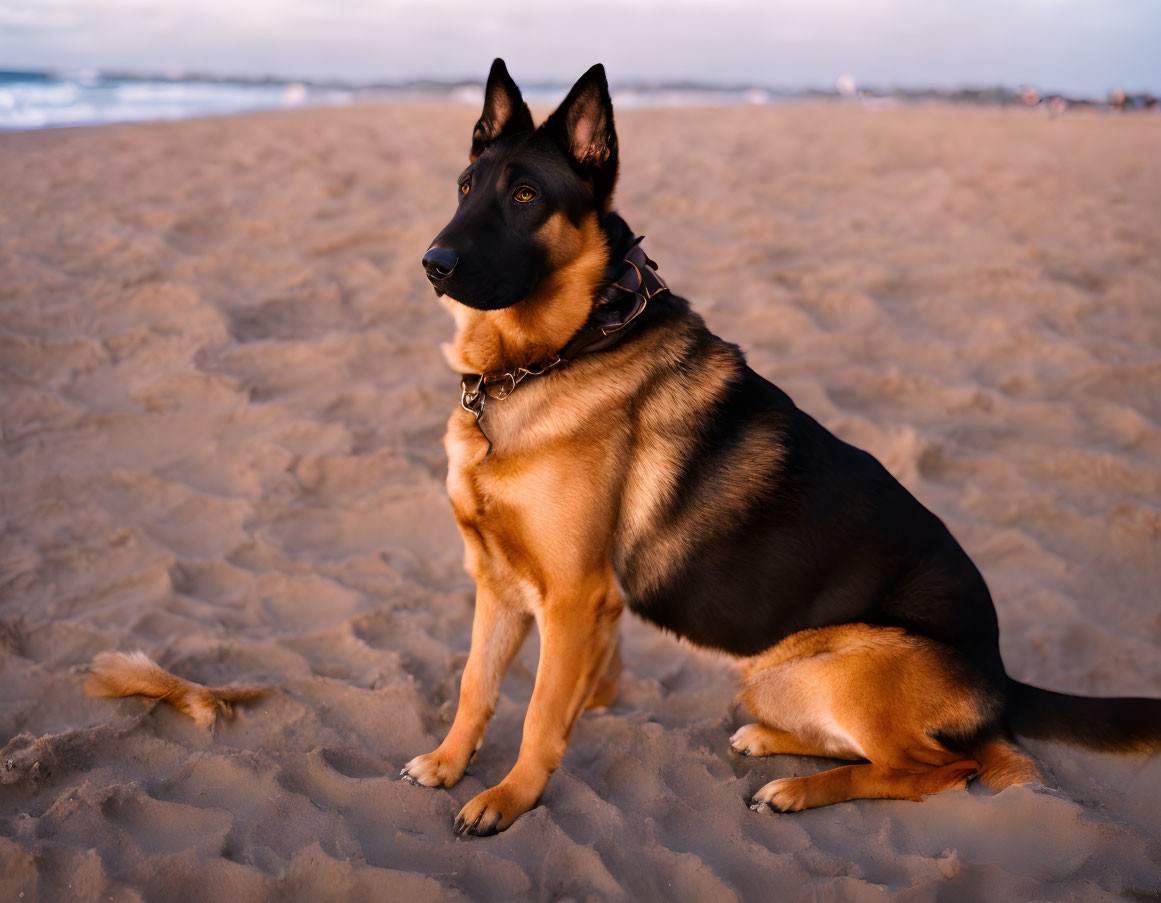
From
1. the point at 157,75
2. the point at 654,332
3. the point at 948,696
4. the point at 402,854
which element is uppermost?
the point at 157,75

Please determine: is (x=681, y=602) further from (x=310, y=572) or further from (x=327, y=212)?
(x=327, y=212)

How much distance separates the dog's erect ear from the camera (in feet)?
6.93

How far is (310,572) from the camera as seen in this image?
3203mm

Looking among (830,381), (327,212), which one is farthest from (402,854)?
(327,212)

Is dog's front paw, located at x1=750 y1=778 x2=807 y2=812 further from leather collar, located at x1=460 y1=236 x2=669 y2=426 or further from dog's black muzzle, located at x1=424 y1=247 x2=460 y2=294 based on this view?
dog's black muzzle, located at x1=424 y1=247 x2=460 y2=294

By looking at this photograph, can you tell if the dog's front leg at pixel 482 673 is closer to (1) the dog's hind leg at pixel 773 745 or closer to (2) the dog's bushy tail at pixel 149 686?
(2) the dog's bushy tail at pixel 149 686

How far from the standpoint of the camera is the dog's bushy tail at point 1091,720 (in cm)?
211

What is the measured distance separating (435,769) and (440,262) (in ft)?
4.74

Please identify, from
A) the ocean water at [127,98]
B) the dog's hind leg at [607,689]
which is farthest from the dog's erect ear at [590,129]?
the ocean water at [127,98]

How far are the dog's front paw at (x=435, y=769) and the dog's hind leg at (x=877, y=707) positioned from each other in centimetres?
87

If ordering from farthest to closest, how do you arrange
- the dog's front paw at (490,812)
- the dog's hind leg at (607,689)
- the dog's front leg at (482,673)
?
the dog's hind leg at (607,689) → the dog's front leg at (482,673) → the dog's front paw at (490,812)

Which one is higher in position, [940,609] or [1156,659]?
[940,609]

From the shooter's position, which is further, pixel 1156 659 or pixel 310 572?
pixel 310 572

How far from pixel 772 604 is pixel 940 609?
45cm
